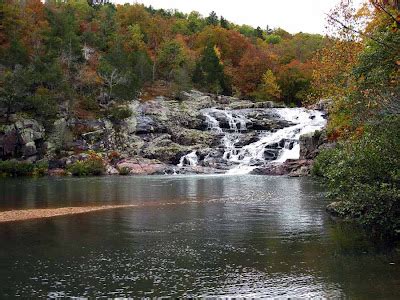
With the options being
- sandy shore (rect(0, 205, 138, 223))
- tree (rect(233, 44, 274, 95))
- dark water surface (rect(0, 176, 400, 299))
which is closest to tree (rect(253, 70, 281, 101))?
tree (rect(233, 44, 274, 95))

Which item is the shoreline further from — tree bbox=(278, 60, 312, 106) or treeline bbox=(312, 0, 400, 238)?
tree bbox=(278, 60, 312, 106)

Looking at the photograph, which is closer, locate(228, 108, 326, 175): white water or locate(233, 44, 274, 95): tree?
locate(228, 108, 326, 175): white water

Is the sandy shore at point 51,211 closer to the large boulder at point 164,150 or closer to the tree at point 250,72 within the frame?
the large boulder at point 164,150

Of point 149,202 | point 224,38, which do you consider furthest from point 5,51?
point 224,38

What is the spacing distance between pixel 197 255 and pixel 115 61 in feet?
213

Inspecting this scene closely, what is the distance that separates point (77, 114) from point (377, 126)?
55.8 m

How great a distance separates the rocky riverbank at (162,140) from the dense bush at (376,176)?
2983 centimetres

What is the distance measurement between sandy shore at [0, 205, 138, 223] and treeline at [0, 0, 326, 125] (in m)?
36.3

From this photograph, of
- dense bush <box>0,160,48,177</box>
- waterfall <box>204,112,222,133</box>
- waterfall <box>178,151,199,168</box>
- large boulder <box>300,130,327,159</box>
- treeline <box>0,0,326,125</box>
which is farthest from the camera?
waterfall <box>204,112,222,133</box>

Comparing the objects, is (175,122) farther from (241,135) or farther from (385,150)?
(385,150)

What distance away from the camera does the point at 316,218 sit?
20.6m

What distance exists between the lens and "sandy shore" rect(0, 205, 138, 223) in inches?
848

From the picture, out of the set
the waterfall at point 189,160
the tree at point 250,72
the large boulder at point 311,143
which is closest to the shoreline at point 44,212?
the large boulder at point 311,143

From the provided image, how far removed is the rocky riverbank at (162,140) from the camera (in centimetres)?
5341
